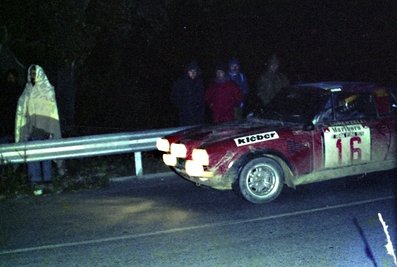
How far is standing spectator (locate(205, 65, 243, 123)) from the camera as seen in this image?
1023 cm

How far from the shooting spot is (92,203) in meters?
7.83

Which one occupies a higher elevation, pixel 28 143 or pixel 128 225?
pixel 28 143

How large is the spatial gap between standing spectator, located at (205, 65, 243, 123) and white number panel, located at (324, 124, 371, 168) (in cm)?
297

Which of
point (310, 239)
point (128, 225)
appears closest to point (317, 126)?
point (310, 239)

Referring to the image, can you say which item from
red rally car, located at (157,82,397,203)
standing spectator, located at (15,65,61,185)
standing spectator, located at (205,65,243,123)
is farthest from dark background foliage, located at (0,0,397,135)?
red rally car, located at (157,82,397,203)

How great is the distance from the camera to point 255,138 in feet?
24.0

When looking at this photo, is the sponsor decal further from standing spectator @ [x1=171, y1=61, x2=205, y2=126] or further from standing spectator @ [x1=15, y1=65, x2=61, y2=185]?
standing spectator @ [x1=15, y1=65, x2=61, y2=185]

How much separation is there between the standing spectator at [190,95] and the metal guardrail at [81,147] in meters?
0.75

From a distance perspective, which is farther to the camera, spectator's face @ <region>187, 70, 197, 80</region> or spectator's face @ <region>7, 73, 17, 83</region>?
spectator's face @ <region>187, 70, 197, 80</region>

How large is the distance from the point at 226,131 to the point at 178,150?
666mm

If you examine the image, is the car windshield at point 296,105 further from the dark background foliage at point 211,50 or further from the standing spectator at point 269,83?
the dark background foliage at point 211,50

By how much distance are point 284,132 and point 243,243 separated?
2.11 m

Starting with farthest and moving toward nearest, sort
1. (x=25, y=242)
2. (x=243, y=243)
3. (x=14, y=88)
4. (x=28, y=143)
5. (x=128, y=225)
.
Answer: (x=14, y=88)
(x=28, y=143)
(x=128, y=225)
(x=25, y=242)
(x=243, y=243)

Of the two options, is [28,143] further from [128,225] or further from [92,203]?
[128,225]
